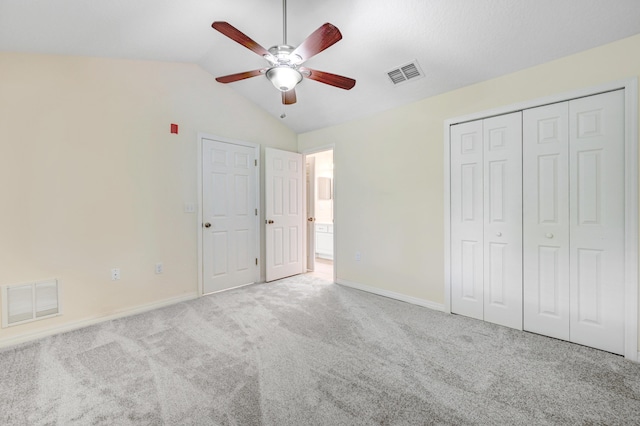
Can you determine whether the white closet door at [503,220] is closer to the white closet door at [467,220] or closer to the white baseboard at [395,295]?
the white closet door at [467,220]

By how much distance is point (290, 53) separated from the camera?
195cm

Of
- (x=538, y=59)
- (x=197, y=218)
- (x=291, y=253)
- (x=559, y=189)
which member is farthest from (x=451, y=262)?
(x=197, y=218)

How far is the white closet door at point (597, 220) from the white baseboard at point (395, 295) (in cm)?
114

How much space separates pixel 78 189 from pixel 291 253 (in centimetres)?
276

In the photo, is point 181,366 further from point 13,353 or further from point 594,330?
point 594,330

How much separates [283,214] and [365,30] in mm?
2707

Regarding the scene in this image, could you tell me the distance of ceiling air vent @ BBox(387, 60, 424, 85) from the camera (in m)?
2.74

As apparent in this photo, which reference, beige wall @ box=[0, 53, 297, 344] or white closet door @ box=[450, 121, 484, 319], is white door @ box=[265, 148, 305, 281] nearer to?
beige wall @ box=[0, 53, 297, 344]

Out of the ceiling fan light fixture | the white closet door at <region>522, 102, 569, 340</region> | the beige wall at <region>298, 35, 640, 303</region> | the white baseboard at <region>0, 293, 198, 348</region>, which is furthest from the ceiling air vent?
the white baseboard at <region>0, 293, 198, 348</region>

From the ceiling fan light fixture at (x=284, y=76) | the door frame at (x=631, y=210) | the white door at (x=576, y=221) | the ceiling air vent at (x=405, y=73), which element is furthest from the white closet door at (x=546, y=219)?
the ceiling fan light fixture at (x=284, y=76)

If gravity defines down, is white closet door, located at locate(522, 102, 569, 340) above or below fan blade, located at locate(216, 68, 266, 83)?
below

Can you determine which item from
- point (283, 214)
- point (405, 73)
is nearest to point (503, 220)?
point (405, 73)

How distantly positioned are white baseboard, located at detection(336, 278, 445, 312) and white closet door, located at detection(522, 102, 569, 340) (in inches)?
32.4

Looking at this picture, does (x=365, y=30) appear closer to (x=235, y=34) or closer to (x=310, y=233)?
(x=235, y=34)
